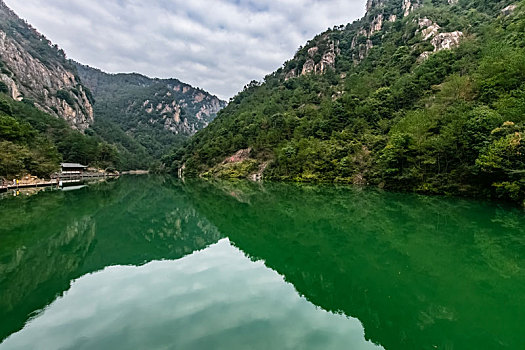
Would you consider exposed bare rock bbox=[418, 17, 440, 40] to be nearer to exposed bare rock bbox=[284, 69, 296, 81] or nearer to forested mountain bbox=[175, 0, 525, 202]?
forested mountain bbox=[175, 0, 525, 202]

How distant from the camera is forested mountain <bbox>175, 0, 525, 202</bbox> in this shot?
928 inches

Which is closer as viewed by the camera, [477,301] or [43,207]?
[477,301]

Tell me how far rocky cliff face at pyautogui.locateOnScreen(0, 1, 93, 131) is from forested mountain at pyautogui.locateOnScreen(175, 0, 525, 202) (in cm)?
4080

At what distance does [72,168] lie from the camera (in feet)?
206

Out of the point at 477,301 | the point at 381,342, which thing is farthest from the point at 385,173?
the point at 381,342

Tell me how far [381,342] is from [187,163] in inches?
2977

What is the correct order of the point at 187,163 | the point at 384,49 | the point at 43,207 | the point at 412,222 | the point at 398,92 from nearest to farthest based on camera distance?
1. the point at 412,222
2. the point at 43,207
3. the point at 398,92
4. the point at 384,49
5. the point at 187,163

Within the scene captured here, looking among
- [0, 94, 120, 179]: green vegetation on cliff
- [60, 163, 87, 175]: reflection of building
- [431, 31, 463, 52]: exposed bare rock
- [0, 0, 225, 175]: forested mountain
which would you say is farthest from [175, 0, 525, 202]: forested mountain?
[0, 0, 225, 175]: forested mountain

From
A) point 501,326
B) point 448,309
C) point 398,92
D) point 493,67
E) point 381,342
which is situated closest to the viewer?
point 381,342

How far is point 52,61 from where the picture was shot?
11412 centimetres

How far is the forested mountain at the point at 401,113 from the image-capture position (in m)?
23.6

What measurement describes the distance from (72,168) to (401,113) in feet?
209

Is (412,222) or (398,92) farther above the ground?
(398,92)

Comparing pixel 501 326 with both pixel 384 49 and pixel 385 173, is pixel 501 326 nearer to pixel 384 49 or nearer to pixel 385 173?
pixel 385 173
